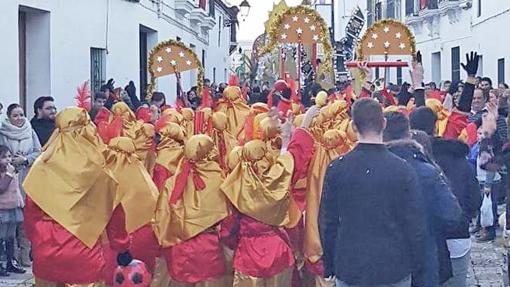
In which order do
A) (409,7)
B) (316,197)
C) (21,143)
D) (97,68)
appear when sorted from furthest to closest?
(409,7) → (97,68) → (21,143) → (316,197)

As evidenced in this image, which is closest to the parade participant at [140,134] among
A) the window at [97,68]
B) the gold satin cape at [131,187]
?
the gold satin cape at [131,187]

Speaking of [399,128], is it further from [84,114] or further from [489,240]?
[489,240]

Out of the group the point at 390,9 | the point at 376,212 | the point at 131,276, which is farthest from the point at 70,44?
the point at 390,9

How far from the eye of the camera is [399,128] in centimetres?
631

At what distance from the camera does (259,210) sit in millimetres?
7418

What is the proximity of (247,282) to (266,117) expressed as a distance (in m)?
1.30

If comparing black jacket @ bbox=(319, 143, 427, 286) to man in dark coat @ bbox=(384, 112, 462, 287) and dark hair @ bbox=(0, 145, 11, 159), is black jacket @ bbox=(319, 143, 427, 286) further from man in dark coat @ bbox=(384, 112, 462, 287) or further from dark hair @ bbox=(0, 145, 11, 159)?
dark hair @ bbox=(0, 145, 11, 159)

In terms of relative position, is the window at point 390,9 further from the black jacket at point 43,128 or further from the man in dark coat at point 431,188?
the man in dark coat at point 431,188

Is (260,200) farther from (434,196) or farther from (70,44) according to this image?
(70,44)

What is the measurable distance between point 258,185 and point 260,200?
0.36 feet

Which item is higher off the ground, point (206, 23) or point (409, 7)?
point (409, 7)

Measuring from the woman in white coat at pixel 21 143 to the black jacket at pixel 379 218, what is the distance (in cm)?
572

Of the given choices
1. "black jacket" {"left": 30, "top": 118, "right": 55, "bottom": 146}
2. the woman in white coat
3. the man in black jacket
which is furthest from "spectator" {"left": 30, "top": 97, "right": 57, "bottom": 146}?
the man in black jacket

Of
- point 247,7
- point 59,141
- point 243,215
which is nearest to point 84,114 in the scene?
point 59,141
